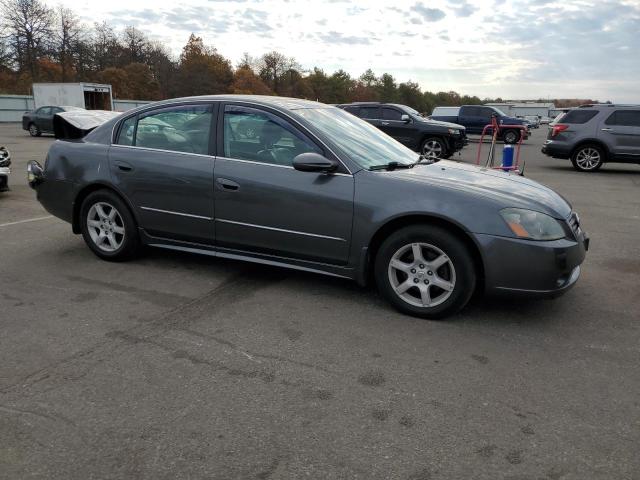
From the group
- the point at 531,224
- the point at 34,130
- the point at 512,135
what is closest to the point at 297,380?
the point at 531,224

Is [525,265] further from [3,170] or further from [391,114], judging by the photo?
[391,114]

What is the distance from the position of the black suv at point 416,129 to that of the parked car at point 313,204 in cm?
1181

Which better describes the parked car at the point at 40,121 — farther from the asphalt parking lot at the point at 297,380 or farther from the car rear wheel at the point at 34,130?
the asphalt parking lot at the point at 297,380

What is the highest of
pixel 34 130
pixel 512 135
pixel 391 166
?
pixel 391 166

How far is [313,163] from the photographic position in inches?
159

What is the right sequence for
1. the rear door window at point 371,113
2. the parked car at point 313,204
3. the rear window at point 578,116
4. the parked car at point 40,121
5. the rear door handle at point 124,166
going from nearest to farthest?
the parked car at point 313,204 < the rear door handle at point 124,166 < the rear window at point 578,116 < the rear door window at point 371,113 < the parked car at point 40,121

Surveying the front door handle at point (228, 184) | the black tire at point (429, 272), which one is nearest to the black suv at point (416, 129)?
the front door handle at point (228, 184)

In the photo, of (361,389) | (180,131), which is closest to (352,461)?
(361,389)

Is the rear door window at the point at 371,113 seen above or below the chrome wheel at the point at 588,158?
above

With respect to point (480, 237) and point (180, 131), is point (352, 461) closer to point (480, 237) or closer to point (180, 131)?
point (480, 237)

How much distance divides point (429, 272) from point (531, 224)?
0.78 meters

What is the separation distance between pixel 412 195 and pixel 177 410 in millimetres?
2182

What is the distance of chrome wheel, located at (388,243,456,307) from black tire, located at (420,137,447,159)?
1316 cm

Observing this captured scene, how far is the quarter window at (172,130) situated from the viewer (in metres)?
4.71
